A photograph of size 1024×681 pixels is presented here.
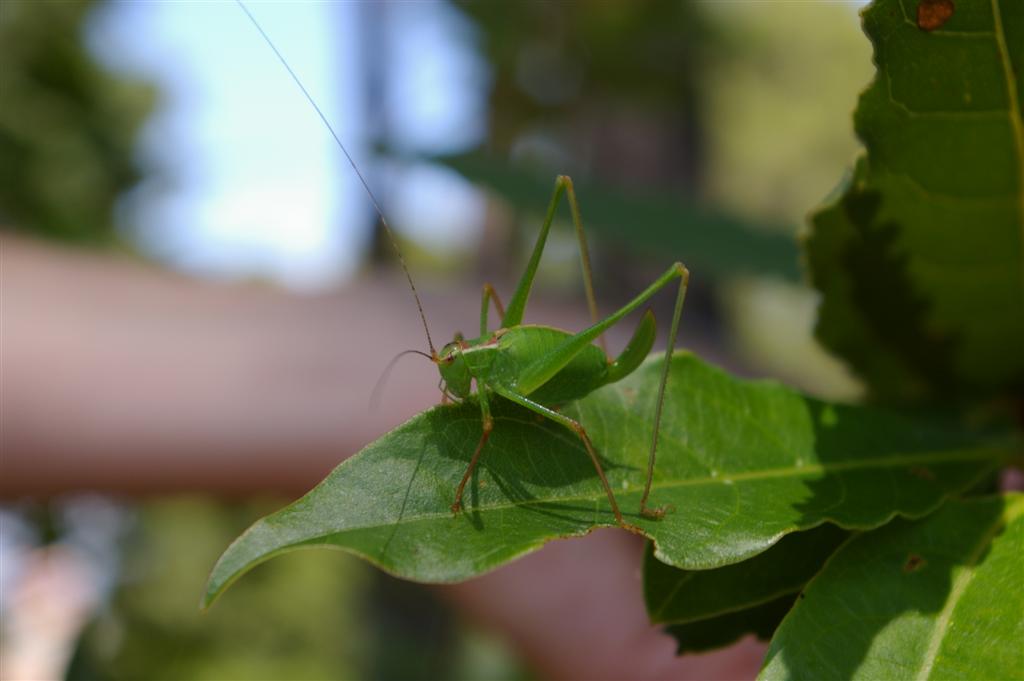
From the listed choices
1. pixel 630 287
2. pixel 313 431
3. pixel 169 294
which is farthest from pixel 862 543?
pixel 630 287

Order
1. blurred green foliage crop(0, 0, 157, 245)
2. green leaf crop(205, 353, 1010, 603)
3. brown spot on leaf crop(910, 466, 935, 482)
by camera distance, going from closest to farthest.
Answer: green leaf crop(205, 353, 1010, 603), brown spot on leaf crop(910, 466, 935, 482), blurred green foliage crop(0, 0, 157, 245)

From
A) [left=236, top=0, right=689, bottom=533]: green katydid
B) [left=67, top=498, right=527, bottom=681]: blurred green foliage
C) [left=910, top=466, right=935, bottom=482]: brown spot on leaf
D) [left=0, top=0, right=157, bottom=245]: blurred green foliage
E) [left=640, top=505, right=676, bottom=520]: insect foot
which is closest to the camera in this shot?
[left=640, top=505, right=676, bottom=520]: insect foot

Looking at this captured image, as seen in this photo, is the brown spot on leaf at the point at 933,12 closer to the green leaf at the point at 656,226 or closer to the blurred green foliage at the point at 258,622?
the green leaf at the point at 656,226

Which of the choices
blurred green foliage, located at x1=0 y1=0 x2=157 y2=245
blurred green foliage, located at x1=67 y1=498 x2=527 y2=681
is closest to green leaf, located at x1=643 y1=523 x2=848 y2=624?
blurred green foliage, located at x1=67 y1=498 x2=527 y2=681

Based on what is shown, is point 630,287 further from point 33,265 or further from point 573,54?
point 33,265

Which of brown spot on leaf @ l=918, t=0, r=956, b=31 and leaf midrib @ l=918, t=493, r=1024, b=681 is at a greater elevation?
brown spot on leaf @ l=918, t=0, r=956, b=31

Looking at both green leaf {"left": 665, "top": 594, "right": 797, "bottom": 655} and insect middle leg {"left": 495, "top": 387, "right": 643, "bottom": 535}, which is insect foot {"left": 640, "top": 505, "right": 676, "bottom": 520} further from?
green leaf {"left": 665, "top": 594, "right": 797, "bottom": 655}

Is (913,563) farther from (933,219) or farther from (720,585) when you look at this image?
(933,219)
